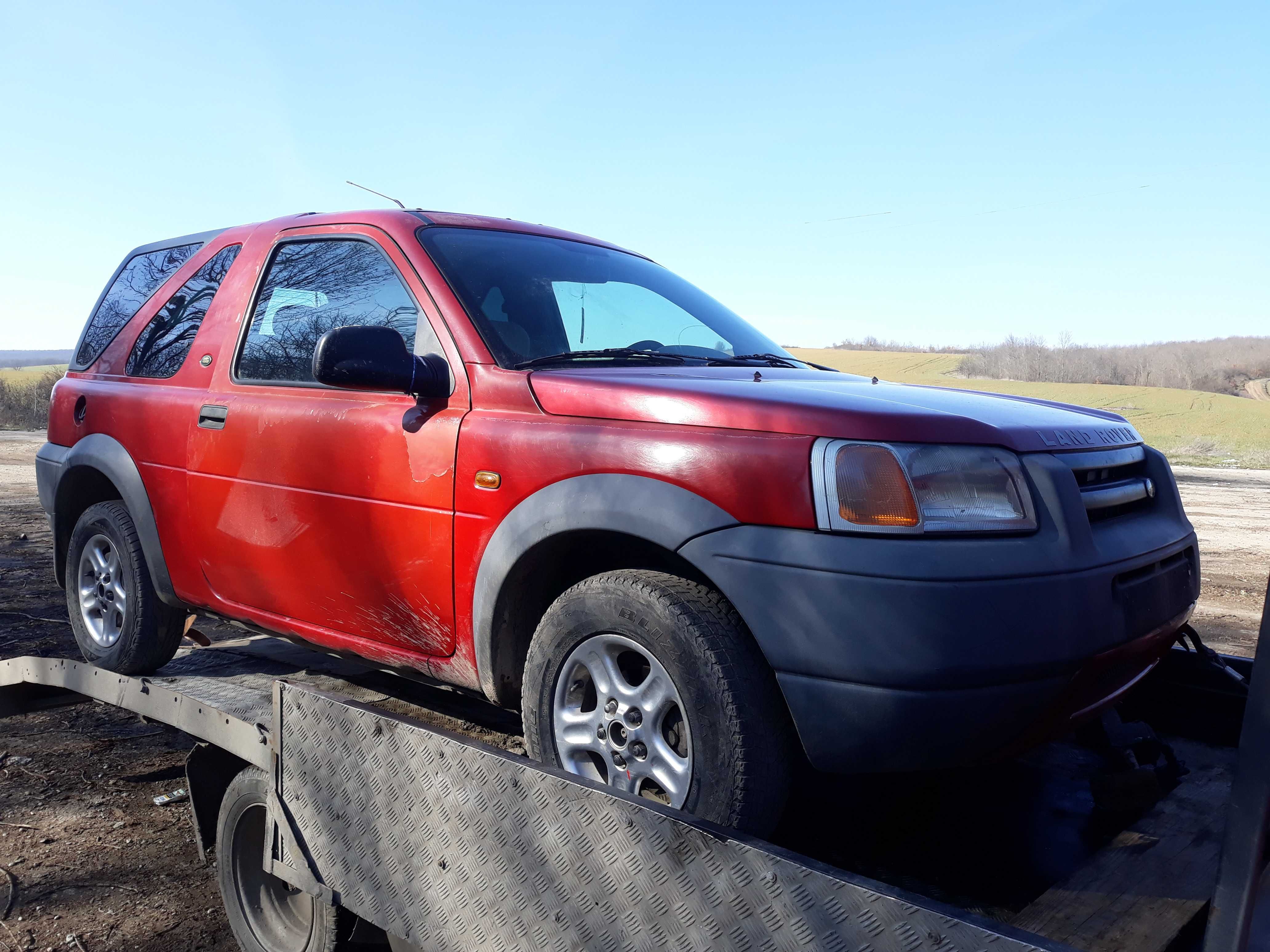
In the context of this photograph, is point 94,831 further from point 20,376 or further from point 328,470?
point 20,376

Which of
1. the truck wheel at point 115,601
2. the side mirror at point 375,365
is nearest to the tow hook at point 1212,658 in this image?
the side mirror at point 375,365

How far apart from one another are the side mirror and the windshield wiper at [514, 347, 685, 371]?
9.6 inches

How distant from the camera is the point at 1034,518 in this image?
79.3 inches

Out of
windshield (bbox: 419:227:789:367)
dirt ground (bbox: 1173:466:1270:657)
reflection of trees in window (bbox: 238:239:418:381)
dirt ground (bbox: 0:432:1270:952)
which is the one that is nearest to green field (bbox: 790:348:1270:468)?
dirt ground (bbox: 1173:466:1270:657)

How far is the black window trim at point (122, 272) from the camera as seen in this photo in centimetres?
392

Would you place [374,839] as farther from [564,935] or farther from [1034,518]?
[1034,518]

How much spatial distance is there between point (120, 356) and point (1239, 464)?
103 feet

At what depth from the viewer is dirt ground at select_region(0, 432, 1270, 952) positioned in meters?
2.97

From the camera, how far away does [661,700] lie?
2137 mm

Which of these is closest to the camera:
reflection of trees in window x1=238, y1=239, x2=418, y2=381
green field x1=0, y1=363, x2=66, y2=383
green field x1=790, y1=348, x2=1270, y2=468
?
reflection of trees in window x1=238, y1=239, x2=418, y2=381

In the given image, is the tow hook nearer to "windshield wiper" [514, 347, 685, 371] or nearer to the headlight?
the headlight

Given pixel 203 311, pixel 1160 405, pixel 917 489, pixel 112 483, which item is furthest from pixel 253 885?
pixel 1160 405

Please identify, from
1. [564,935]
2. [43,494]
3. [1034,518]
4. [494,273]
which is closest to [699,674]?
[564,935]

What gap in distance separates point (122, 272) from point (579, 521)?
10.2ft
